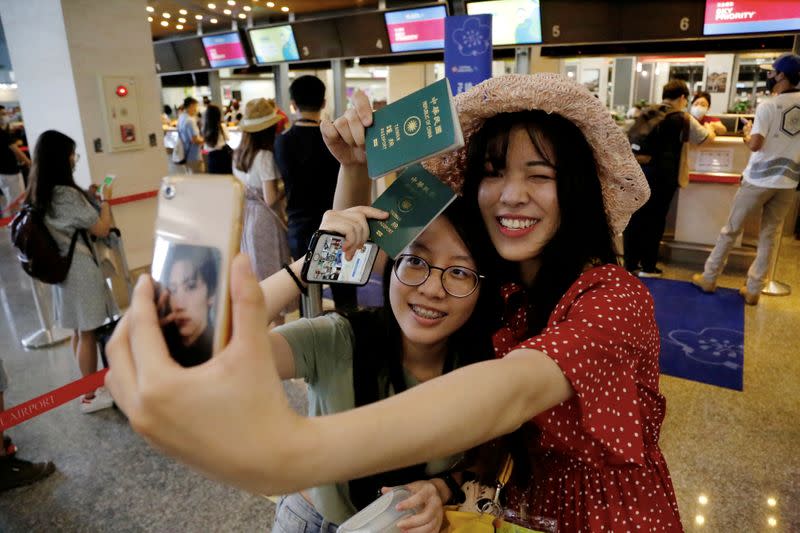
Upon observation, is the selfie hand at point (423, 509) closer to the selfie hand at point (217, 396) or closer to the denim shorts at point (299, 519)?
the denim shorts at point (299, 519)

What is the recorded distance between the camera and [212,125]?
20.0 feet

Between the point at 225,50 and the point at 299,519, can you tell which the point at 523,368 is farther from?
the point at 225,50

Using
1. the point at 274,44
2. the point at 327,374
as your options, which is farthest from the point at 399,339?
the point at 274,44

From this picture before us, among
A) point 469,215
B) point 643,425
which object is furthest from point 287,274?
point 643,425

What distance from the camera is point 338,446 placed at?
1.74 ft

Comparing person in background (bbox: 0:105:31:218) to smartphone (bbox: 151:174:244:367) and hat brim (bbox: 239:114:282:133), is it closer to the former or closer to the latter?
hat brim (bbox: 239:114:282:133)

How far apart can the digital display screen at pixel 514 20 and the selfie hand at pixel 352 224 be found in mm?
6501

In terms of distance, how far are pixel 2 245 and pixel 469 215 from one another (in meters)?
8.73

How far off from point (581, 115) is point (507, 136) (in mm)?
149

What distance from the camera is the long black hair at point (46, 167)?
3.21 m

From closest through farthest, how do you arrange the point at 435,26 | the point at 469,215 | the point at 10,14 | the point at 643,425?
the point at 643,425 < the point at 469,215 < the point at 10,14 < the point at 435,26

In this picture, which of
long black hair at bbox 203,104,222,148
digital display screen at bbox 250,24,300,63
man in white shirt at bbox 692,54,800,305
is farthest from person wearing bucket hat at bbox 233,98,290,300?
digital display screen at bbox 250,24,300,63

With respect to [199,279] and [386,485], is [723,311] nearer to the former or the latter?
[386,485]

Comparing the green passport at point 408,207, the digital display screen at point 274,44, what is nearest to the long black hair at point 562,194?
the green passport at point 408,207
